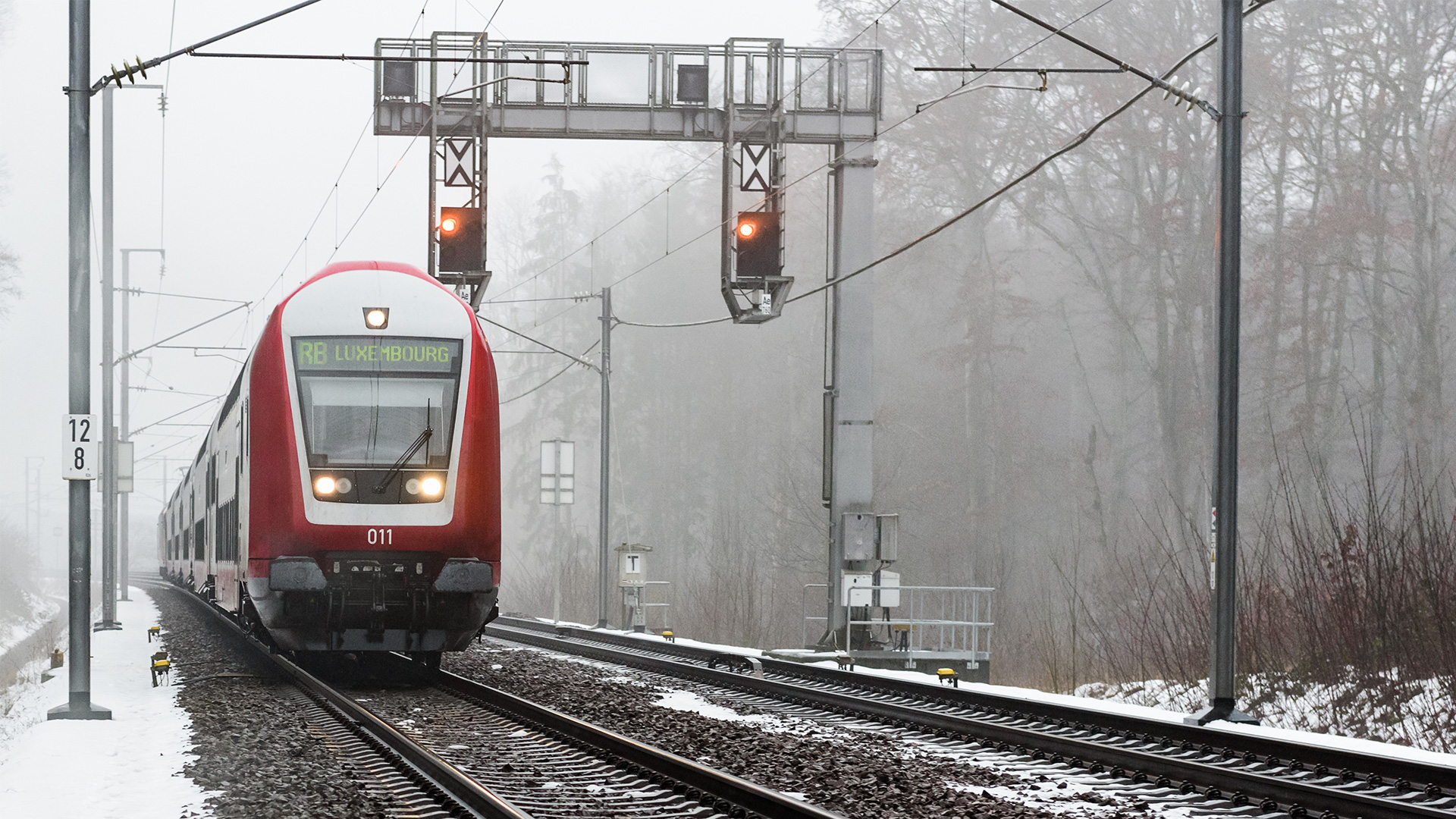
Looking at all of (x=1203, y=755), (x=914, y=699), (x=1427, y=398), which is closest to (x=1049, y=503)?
(x=1427, y=398)

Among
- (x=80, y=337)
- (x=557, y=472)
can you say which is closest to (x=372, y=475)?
(x=80, y=337)

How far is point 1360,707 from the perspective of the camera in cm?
1284

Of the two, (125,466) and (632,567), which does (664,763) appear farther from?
(125,466)

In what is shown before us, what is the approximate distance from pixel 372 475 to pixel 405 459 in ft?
1.07

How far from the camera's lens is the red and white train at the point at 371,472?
13.7 metres

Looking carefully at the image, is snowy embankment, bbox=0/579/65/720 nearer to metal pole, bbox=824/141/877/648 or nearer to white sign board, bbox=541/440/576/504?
white sign board, bbox=541/440/576/504

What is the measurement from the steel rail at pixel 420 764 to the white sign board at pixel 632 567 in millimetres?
12004

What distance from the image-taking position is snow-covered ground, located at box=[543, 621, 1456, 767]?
35.3 feet

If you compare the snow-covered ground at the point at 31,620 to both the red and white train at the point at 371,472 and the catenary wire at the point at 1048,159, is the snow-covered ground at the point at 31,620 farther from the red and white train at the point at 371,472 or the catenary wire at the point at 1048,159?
the red and white train at the point at 371,472

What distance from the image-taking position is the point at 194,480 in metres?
28.0

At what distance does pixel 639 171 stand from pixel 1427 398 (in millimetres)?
36080

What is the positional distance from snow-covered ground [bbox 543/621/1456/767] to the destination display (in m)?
5.40

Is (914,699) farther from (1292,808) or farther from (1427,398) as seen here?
(1427,398)

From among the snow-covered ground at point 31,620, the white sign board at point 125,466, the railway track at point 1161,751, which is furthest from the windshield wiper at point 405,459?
the snow-covered ground at point 31,620
